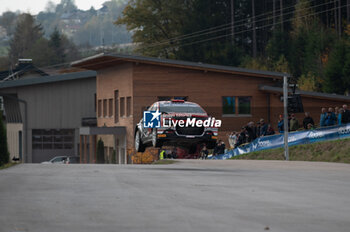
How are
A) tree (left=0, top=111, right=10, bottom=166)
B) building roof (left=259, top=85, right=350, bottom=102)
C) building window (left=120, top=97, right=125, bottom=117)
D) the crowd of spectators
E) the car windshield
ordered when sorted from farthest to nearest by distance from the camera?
1. building window (left=120, top=97, right=125, bottom=117)
2. building roof (left=259, top=85, right=350, bottom=102)
3. the crowd of spectators
4. the car windshield
5. tree (left=0, top=111, right=10, bottom=166)

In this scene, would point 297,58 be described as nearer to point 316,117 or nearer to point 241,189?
point 316,117

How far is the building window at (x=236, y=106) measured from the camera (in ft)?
177

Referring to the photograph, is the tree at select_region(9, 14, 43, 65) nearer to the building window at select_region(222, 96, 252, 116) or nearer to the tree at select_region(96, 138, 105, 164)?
the tree at select_region(96, 138, 105, 164)

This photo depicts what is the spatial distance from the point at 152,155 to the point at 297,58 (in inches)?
1312

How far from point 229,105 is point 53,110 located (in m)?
26.3

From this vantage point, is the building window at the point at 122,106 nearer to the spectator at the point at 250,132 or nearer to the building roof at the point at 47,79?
the building roof at the point at 47,79

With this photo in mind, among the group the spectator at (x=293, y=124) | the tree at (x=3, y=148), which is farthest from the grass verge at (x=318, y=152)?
the tree at (x=3, y=148)

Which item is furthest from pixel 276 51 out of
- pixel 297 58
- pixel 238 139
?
pixel 238 139

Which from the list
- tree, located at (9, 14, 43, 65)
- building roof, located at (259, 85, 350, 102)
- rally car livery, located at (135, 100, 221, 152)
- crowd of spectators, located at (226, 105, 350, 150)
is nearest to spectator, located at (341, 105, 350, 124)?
crowd of spectators, located at (226, 105, 350, 150)

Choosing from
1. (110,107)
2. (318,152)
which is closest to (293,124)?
(318,152)

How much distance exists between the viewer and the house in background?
242 feet

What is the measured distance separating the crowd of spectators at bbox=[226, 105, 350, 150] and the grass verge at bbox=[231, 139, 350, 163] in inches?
→ 47.2

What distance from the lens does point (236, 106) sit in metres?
54.2

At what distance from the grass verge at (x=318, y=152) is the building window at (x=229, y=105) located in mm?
16610
